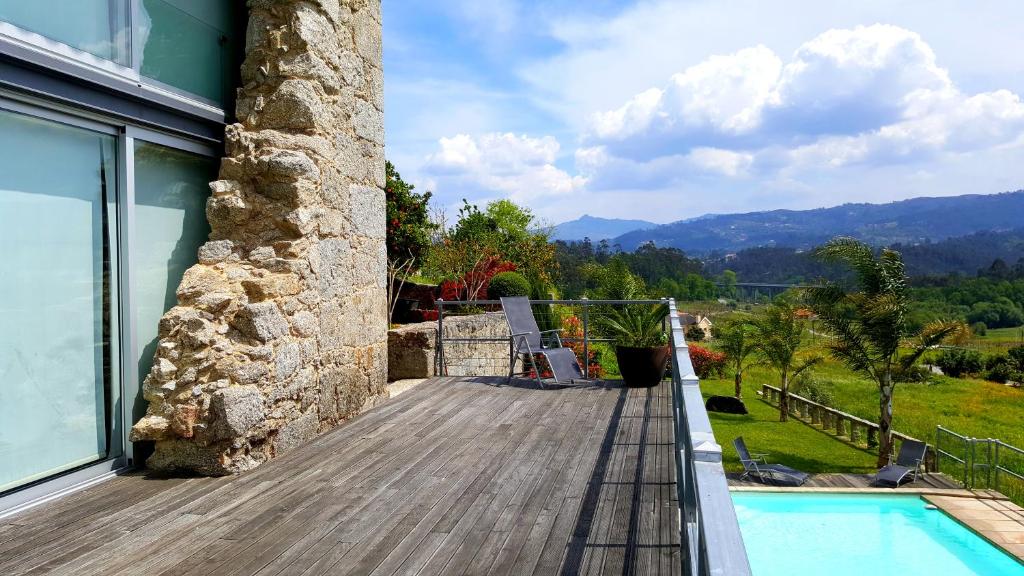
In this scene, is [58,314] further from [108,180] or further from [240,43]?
[240,43]

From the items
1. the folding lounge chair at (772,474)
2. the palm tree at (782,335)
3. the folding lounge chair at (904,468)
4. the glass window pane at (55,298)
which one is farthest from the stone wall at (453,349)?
the palm tree at (782,335)

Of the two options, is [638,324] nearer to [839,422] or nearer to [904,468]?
[904,468]

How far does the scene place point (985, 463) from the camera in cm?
1432

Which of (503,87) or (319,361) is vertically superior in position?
(503,87)

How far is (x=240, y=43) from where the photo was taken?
4.88 m

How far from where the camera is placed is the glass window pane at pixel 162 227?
4070mm

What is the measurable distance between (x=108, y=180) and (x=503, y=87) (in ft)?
35.7

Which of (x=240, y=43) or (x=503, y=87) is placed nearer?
(x=240, y=43)

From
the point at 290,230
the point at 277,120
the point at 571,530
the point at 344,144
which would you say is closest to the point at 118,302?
the point at 290,230

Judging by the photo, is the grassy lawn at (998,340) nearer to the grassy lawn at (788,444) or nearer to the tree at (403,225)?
the grassy lawn at (788,444)

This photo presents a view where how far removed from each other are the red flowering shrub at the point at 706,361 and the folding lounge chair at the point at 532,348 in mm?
24886

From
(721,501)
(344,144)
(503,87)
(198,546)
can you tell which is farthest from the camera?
(503,87)

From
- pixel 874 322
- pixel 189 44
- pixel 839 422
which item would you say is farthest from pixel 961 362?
pixel 189 44

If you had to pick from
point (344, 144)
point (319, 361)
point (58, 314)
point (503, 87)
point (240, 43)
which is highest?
point (503, 87)
